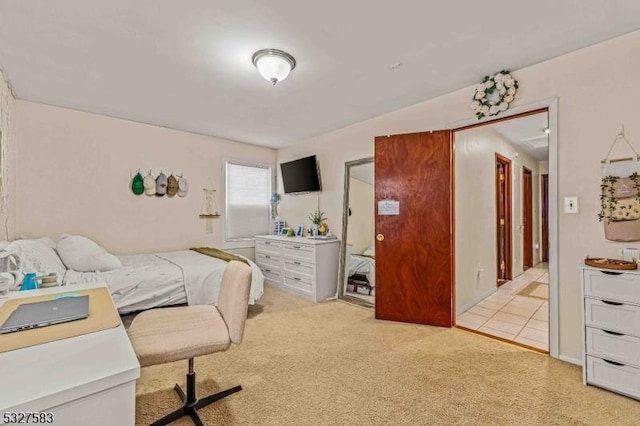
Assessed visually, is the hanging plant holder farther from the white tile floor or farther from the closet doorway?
A: the closet doorway

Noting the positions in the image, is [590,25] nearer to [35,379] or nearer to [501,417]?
[501,417]

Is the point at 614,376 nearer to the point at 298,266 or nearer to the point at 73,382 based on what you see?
the point at 73,382

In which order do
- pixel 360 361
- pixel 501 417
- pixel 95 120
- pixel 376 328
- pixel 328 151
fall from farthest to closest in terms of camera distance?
pixel 328 151 < pixel 95 120 < pixel 376 328 < pixel 360 361 < pixel 501 417

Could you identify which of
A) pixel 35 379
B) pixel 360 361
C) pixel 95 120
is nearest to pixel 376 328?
pixel 360 361

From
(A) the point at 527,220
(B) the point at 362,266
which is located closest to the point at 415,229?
(B) the point at 362,266

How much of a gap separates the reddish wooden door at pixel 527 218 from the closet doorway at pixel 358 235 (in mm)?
3906

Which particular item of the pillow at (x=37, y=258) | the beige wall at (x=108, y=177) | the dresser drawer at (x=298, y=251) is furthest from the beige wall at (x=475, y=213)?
the pillow at (x=37, y=258)

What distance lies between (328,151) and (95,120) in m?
3.16

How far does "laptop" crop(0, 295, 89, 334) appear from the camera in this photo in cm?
113

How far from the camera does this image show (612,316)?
76.9 inches

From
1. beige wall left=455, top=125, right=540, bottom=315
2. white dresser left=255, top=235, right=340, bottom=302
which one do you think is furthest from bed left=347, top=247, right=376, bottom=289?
beige wall left=455, top=125, right=540, bottom=315

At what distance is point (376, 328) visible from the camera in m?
3.08

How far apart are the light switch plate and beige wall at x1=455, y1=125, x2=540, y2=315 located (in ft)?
3.50

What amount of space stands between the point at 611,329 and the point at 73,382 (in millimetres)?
2867
